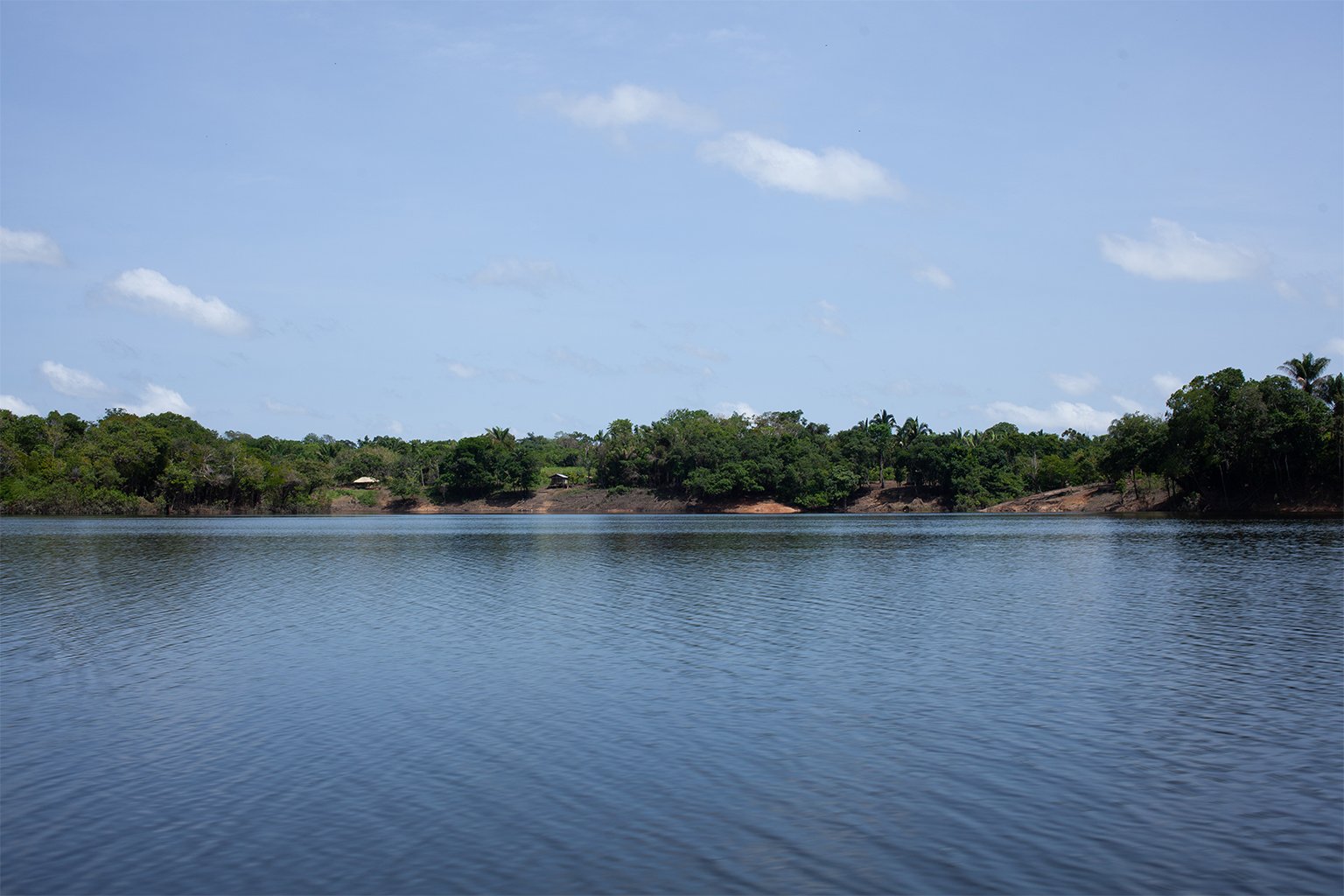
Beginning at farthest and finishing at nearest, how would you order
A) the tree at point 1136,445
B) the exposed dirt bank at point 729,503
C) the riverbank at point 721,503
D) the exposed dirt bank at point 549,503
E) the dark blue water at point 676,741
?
the exposed dirt bank at point 549,503 → the riverbank at point 721,503 → the exposed dirt bank at point 729,503 → the tree at point 1136,445 → the dark blue water at point 676,741

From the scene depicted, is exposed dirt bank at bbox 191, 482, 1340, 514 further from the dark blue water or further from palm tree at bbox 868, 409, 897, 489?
the dark blue water

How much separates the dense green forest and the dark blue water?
74.0 meters

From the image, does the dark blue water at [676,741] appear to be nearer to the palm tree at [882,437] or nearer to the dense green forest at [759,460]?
the dense green forest at [759,460]

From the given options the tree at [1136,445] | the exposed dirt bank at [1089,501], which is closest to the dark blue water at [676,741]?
the tree at [1136,445]

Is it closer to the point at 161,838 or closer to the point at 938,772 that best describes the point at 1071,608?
the point at 938,772

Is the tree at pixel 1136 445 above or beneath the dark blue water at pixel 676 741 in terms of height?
above

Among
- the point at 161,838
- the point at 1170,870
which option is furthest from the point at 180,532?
the point at 1170,870

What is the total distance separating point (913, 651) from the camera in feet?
83.7

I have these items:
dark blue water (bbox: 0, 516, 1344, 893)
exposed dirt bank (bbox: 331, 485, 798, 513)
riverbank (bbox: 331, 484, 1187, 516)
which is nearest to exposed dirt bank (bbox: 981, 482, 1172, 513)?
riverbank (bbox: 331, 484, 1187, 516)

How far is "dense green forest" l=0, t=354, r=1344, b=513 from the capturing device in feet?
337

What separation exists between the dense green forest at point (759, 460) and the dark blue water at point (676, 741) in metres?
74.0

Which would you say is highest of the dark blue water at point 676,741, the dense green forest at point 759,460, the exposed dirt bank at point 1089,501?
the dense green forest at point 759,460

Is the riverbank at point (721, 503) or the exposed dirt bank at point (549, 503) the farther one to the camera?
the exposed dirt bank at point (549, 503)

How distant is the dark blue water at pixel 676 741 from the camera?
11414mm
